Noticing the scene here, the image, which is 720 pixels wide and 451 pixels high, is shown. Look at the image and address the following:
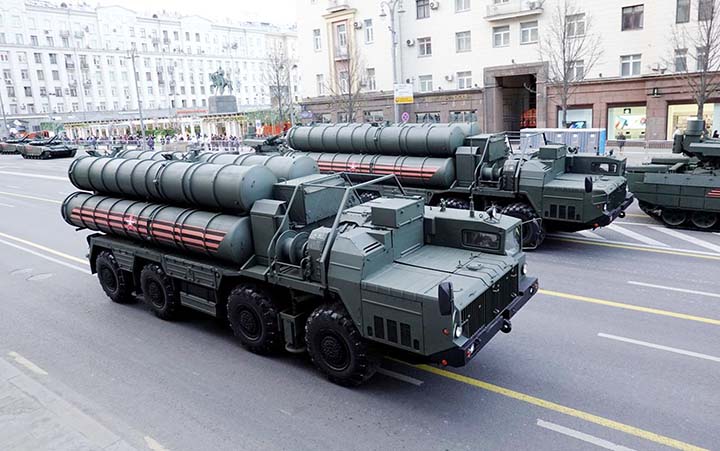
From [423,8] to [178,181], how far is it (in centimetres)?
3787

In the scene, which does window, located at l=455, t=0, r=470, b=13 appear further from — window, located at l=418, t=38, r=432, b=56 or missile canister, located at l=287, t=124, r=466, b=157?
missile canister, located at l=287, t=124, r=466, b=157

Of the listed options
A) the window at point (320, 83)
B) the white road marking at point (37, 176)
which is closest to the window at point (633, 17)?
the window at point (320, 83)

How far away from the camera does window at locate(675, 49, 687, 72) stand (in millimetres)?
30953

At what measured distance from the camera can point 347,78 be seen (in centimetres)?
4675

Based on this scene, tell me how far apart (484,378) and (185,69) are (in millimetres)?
101874

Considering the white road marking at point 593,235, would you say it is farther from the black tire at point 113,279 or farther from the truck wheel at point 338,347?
the black tire at point 113,279

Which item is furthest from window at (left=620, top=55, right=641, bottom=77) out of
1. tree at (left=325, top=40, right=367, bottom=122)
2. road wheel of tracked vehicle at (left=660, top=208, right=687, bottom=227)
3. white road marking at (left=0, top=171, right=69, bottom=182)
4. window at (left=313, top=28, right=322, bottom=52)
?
white road marking at (left=0, top=171, right=69, bottom=182)

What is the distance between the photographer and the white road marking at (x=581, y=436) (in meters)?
6.10

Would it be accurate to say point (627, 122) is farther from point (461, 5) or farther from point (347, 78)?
point (347, 78)

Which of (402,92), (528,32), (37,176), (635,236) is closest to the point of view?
(635,236)

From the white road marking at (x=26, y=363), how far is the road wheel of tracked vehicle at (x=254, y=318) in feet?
9.77

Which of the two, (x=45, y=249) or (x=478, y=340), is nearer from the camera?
(x=478, y=340)

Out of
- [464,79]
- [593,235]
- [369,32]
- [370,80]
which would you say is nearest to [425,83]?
[464,79]

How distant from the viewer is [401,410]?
7031 mm
